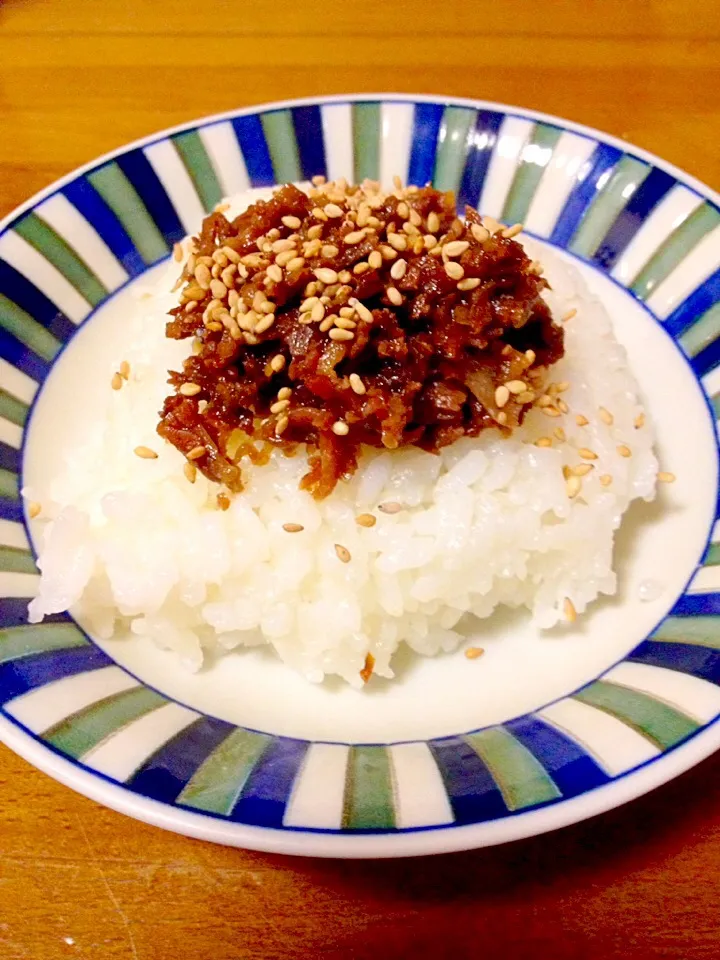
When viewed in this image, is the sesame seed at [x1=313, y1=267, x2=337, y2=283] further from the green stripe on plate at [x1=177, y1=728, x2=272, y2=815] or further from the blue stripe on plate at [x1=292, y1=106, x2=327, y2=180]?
the blue stripe on plate at [x1=292, y1=106, x2=327, y2=180]

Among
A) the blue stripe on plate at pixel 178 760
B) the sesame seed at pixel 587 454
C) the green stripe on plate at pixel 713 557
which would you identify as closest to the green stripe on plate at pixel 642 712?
the green stripe on plate at pixel 713 557

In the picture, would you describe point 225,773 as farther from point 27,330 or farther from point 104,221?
point 104,221

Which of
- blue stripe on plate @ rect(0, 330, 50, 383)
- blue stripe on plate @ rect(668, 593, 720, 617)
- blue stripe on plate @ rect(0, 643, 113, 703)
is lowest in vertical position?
blue stripe on plate @ rect(0, 643, 113, 703)

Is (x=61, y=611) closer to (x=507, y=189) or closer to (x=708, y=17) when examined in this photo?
(x=507, y=189)

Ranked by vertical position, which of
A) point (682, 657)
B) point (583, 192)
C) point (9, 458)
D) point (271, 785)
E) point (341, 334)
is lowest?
point (271, 785)

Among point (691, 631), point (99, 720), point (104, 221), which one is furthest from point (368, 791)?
point (104, 221)

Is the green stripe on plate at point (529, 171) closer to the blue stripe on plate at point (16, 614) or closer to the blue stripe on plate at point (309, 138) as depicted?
the blue stripe on plate at point (309, 138)

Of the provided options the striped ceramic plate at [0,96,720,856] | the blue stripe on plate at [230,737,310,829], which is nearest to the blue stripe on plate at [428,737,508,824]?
the striped ceramic plate at [0,96,720,856]
